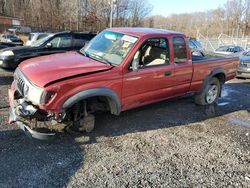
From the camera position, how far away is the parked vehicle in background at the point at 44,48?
8.75 metres

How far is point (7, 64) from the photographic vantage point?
28.7 feet

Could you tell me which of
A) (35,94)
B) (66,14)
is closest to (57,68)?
(35,94)

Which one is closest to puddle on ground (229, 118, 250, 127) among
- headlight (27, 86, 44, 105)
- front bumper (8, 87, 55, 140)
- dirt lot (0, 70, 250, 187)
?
dirt lot (0, 70, 250, 187)

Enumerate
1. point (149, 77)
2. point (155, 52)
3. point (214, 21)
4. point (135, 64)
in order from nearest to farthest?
point (135, 64), point (149, 77), point (155, 52), point (214, 21)

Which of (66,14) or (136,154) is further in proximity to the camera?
(66,14)

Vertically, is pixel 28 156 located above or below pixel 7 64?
below

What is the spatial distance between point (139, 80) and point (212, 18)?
8886cm

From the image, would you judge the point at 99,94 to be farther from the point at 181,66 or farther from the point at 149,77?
the point at 181,66

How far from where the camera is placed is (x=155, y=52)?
5.74m

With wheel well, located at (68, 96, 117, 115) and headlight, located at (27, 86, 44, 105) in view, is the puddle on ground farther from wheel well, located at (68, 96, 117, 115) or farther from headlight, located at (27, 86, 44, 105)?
headlight, located at (27, 86, 44, 105)

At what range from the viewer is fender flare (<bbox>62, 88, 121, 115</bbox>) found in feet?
13.7

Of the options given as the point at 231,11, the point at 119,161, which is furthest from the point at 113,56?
the point at 231,11

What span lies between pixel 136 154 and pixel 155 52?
7.67ft

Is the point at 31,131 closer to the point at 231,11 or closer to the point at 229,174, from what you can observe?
the point at 229,174
